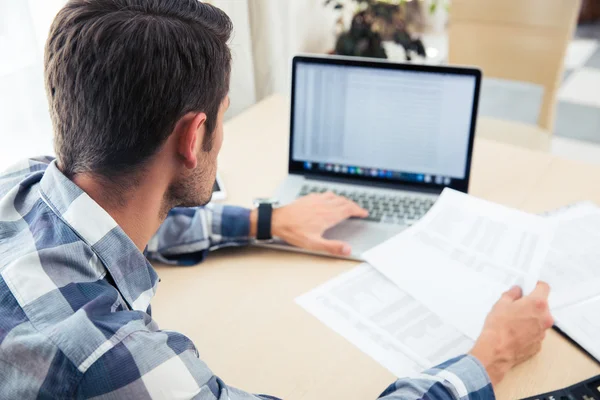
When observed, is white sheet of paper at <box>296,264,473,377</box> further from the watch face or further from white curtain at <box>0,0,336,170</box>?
white curtain at <box>0,0,336,170</box>

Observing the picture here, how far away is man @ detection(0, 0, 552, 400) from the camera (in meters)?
0.56

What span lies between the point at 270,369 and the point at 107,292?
296 mm

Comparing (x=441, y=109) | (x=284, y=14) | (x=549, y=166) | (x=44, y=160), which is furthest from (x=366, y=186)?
(x=284, y=14)

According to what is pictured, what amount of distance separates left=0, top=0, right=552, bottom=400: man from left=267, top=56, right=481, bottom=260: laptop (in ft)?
1.43

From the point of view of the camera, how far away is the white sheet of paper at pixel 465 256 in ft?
3.07

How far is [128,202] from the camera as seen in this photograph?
0.71 metres

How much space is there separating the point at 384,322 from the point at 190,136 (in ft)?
1.37

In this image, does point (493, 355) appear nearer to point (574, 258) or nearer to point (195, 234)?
point (574, 258)

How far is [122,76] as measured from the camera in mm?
637

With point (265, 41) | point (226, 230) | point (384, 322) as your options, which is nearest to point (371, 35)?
point (265, 41)

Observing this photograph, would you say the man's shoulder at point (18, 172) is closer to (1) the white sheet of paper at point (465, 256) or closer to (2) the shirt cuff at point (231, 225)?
(2) the shirt cuff at point (231, 225)

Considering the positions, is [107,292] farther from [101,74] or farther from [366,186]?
[366,186]

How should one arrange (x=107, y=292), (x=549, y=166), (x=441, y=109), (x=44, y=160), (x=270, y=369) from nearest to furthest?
(x=107, y=292), (x=270, y=369), (x=44, y=160), (x=441, y=109), (x=549, y=166)

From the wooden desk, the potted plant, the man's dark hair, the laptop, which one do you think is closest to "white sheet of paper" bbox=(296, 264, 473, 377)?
the wooden desk
